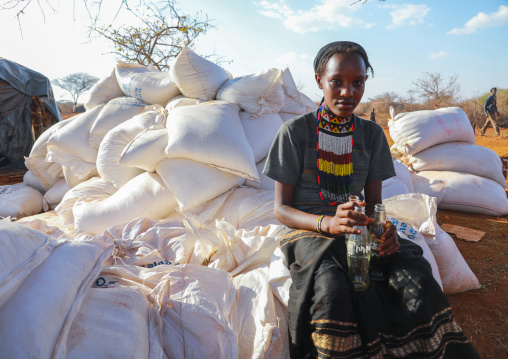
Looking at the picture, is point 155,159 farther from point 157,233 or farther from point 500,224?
point 500,224

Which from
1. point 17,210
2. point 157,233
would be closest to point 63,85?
point 17,210

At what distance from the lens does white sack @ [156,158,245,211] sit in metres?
2.25

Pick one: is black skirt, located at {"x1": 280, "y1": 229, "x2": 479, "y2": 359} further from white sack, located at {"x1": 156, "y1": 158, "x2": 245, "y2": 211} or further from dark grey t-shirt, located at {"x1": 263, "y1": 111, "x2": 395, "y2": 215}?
white sack, located at {"x1": 156, "y1": 158, "x2": 245, "y2": 211}

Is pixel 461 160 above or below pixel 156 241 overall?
above

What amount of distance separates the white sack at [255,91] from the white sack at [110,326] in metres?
1.99

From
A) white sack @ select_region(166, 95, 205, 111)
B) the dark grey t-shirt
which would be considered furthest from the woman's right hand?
white sack @ select_region(166, 95, 205, 111)

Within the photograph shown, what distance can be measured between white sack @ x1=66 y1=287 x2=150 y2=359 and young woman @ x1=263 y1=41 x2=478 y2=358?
53 cm

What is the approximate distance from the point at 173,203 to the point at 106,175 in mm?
783

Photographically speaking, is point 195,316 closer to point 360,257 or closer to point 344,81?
point 360,257

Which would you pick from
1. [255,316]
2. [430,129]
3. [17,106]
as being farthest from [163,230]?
[17,106]

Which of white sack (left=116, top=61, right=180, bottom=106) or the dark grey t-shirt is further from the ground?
white sack (left=116, top=61, right=180, bottom=106)

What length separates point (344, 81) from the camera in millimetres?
1430

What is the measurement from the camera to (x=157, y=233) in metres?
1.98

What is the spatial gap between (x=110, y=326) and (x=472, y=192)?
3946 millimetres
